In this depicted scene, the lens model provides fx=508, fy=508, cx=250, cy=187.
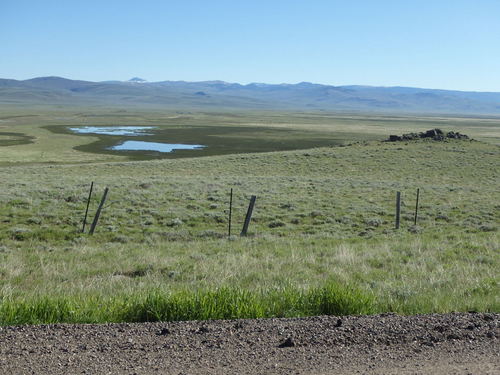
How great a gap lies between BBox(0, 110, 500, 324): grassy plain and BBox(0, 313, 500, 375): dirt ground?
2.28ft

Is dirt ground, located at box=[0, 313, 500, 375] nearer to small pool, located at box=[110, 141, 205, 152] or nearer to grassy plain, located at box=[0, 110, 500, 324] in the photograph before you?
grassy plain, located at box=[0, 110, 500, 324]

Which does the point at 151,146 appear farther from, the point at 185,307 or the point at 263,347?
the point at 263,347

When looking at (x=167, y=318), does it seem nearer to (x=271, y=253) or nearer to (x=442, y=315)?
(x=442, y=315)

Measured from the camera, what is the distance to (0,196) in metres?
23.2

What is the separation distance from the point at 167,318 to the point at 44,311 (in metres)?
1.49

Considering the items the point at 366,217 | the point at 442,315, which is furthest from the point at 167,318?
the point at 366,217

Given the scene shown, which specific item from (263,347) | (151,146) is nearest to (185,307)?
(263,347)

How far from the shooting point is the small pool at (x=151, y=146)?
7029cm

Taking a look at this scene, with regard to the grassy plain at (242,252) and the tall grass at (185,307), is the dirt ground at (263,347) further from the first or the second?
the grassy plain at (242,252)

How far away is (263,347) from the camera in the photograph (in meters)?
5.10

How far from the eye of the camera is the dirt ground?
4.60 metres

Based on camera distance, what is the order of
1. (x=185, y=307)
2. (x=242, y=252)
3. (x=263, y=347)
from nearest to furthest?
1. (x=263, y=347)
2. (x=185, y=307)
3. (x=242, y=252)

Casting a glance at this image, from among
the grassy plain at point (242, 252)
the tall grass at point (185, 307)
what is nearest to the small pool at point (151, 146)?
the grassy plain at point (242, 252)

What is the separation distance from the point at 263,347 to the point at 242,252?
828cm
